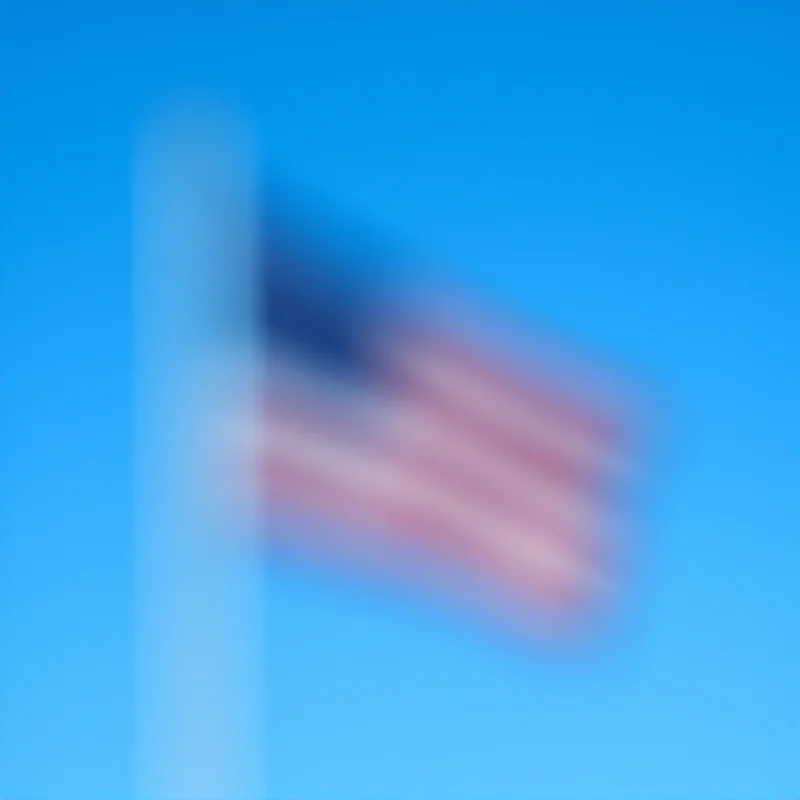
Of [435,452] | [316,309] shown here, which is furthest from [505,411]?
[316,309]

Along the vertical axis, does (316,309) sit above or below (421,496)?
above

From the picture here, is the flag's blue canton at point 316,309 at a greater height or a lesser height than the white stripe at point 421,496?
greater

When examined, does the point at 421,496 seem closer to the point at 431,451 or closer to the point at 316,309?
the point at 431,451

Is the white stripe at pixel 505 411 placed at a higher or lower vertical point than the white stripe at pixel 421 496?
higher

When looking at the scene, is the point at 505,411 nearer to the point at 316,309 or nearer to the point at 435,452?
the point at 435,452

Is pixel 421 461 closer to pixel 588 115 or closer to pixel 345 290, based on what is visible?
pixel 345 290

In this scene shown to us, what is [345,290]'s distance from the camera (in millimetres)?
1875

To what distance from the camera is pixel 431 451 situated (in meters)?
1.91

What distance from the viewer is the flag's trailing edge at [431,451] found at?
1887mm

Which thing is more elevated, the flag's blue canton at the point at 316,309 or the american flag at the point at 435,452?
the flag's blue canton at the point at 316,309

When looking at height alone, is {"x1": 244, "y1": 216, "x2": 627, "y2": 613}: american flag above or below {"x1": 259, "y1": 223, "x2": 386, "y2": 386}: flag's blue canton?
below

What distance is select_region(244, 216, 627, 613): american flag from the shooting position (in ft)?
6.20

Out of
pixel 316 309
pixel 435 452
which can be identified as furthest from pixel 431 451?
pixel 316 309

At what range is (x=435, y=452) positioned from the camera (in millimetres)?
1906
